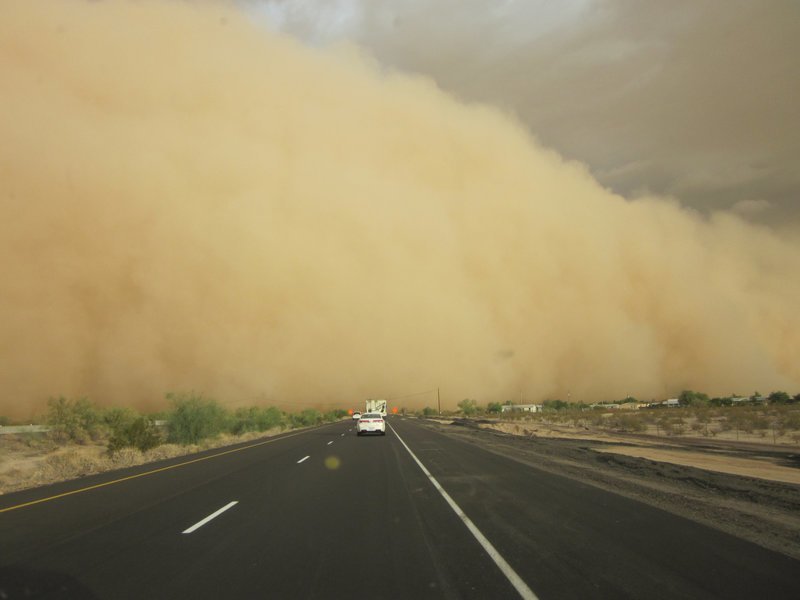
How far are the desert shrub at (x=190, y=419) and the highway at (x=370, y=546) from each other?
1675 centimetres

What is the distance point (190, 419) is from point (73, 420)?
8.00 meters

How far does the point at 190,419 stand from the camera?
87.2 ft

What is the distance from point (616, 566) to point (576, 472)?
7482mm

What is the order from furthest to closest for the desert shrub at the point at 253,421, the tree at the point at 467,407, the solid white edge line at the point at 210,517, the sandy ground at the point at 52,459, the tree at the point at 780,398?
the tree at the point at 467,407 → the tree at the point at 780,398 → the desert shrub at the point at 253,421 → the sandy ground at the point at 52,459 → the solid white edge line at the point at 210,517

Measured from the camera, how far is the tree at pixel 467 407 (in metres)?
100

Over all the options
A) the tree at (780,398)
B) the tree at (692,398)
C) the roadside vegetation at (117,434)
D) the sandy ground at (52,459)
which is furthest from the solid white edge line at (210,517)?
the tree at (692,398)

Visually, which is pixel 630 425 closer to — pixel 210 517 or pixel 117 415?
pixel 117 415

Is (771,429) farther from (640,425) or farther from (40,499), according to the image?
(40,499)

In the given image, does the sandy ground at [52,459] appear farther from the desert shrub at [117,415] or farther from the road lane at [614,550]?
the road lane at [614,550]

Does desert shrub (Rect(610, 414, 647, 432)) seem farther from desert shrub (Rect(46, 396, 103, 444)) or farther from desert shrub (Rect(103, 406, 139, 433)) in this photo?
desert shrub (Rect(46, 396, 103, 444))

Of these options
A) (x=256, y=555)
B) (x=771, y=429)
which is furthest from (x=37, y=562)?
(x=771, y=429)

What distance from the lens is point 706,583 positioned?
14.1ft

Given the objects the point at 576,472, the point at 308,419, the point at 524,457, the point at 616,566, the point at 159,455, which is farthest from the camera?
the point at 308,419

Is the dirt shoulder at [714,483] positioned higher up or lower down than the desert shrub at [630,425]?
higher up
